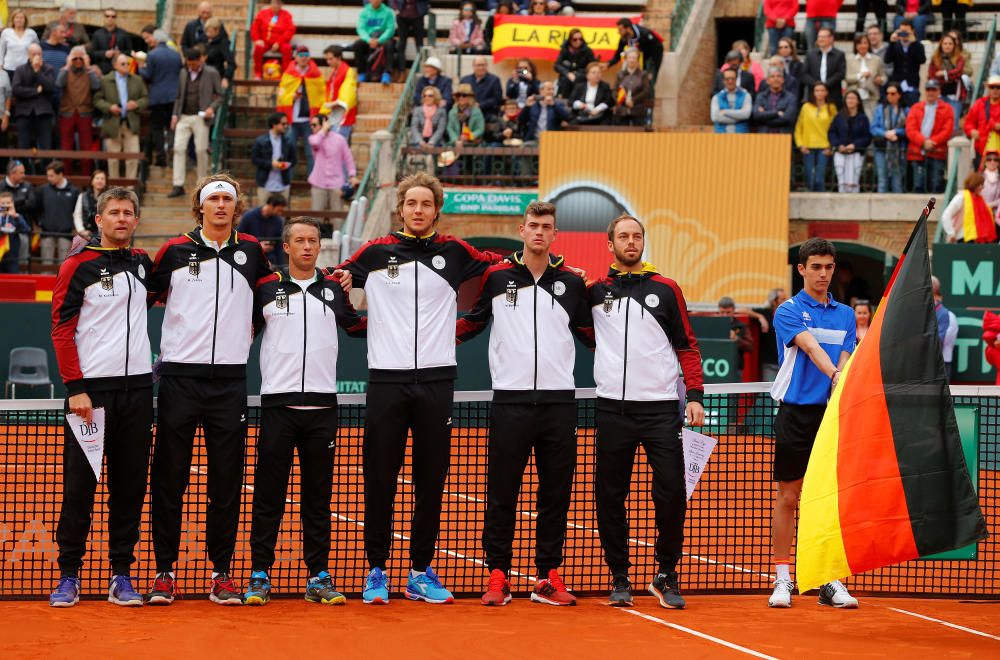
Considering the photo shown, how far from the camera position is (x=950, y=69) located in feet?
80.5

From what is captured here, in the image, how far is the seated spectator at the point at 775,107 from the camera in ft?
79.6

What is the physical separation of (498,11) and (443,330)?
1868 cm

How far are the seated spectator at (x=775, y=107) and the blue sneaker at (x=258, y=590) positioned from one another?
16254 mm

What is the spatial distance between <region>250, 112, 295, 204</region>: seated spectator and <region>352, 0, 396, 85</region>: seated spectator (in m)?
3.79

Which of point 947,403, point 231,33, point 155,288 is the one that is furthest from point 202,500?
point 231,33

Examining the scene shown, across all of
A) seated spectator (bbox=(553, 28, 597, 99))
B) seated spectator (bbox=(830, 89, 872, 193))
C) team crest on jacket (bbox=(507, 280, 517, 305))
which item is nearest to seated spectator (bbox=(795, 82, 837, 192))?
seated spectator (bbox=(830, 89, 872, 193))

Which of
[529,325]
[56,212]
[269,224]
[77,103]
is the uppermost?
[77,103]

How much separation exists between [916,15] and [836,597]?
18.5 meters

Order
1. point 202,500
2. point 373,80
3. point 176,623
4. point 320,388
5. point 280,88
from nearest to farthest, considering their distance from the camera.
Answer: point 176,623 < point 320,388 < point 202,500 < point 280,88 < point 373,80

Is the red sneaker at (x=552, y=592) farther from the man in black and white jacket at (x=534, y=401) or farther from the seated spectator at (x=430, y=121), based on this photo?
the seated spectator at (x=430, y=121)

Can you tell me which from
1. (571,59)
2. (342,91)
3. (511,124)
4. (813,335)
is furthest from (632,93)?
(813,335)

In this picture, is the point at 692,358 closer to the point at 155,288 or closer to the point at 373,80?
the point at 155,288

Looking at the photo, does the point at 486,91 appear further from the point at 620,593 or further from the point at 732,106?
the point at 620,593

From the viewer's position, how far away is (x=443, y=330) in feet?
32.2
